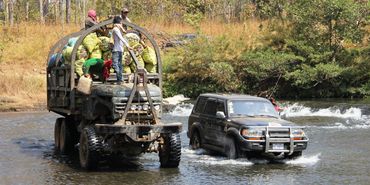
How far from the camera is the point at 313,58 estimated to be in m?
35.9

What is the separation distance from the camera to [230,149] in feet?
54.3

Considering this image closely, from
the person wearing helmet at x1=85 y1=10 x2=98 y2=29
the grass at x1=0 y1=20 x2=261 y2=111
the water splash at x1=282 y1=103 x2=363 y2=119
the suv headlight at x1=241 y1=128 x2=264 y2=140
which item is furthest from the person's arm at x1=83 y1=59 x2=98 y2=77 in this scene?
the grass at x1=0 y1=20 x2=261 y2=111

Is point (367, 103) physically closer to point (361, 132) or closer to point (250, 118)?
point (361, 132)

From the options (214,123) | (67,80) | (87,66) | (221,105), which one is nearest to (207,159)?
(214,123)

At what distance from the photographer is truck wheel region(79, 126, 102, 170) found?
14.6m

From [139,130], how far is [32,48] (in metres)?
30.3

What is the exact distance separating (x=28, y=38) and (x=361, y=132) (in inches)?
1062

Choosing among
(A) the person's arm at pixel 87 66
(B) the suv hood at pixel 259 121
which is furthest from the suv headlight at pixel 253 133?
(A) the person's arm at pixel 87 66

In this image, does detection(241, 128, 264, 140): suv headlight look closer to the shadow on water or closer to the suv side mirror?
the suv side mirror

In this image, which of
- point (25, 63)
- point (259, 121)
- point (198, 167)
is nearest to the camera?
Answer: point (198, 167)

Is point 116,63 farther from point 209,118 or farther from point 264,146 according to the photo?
point 264,146

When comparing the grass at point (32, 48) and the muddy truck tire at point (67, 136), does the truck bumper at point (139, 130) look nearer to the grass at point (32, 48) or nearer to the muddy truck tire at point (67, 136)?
the muddy truck tire at point (67, 136)

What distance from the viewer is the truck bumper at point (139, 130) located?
46.4ft

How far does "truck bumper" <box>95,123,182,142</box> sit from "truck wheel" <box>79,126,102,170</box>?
0.27 metres
